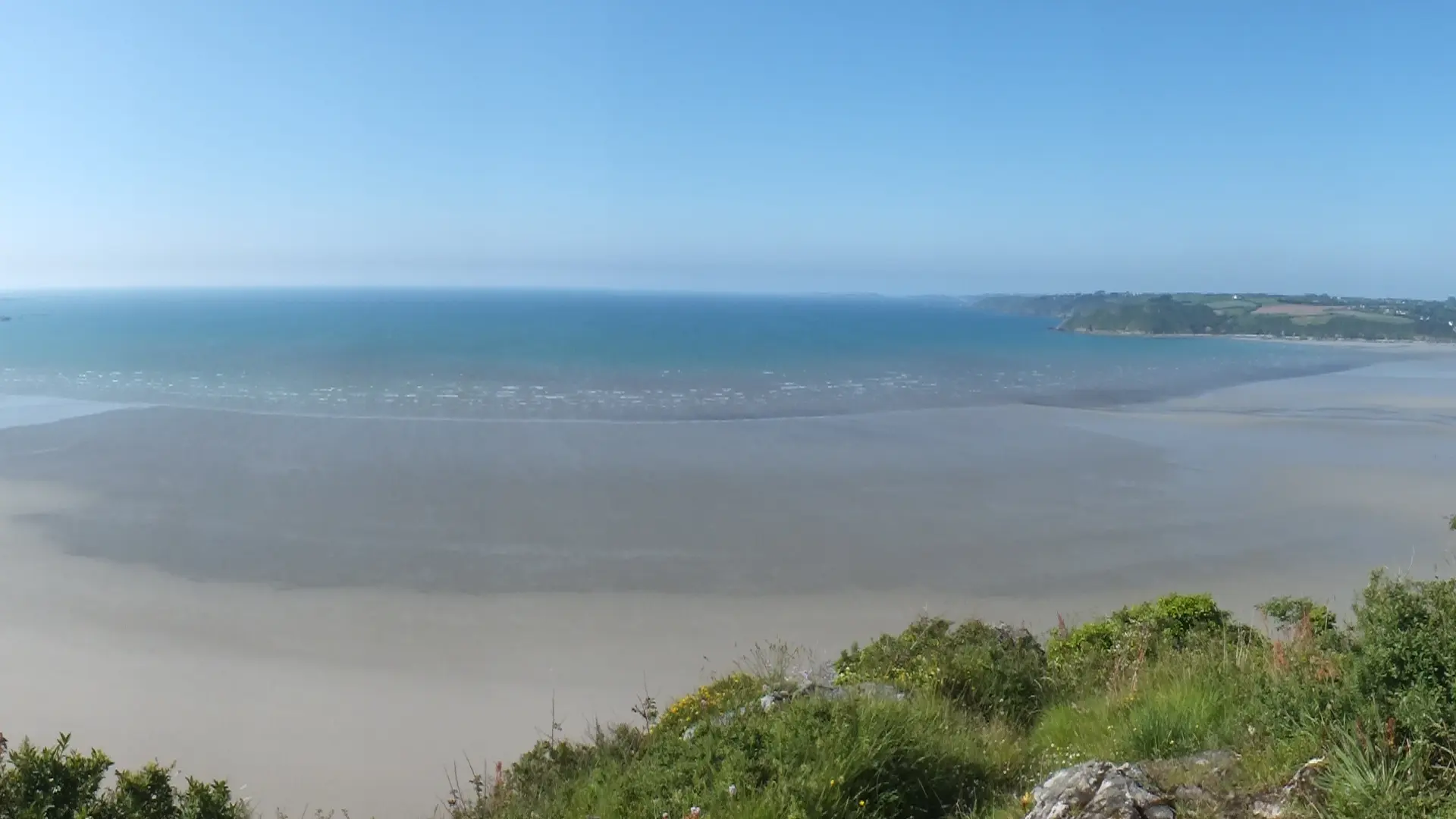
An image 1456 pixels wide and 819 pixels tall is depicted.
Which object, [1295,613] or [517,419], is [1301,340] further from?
[1295,613]

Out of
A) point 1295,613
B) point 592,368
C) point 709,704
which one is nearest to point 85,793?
point 709,704

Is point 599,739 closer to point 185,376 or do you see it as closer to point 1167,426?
point 1167,426

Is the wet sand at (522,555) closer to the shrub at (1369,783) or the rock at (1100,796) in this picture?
the rock at (1100,796)

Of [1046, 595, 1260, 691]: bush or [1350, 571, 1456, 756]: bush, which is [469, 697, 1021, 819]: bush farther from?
[1046, 595, 1260, 691]: bush

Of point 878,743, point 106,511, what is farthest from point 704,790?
point 106,511

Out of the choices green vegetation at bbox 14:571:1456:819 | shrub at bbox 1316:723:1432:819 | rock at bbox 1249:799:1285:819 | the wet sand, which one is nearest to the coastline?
the wet sand

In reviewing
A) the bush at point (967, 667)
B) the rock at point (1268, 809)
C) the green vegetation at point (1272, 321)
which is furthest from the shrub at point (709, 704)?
the green vegetation at point (1272, 321)
